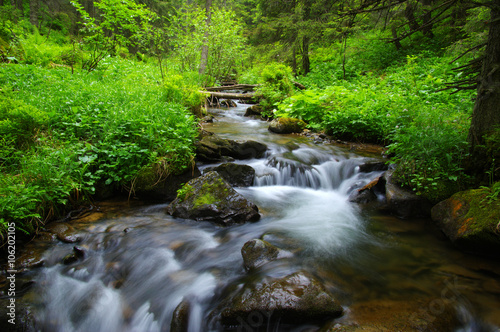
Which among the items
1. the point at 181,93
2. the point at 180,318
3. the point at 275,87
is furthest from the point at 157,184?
the point at 275,87

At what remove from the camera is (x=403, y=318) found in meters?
2.38

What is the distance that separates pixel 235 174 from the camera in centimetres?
562

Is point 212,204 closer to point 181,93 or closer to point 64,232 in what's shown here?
point 64,232

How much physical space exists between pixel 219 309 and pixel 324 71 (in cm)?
1597

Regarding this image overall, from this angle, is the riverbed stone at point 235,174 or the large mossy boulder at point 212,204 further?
the riverbed stone at point 235,174

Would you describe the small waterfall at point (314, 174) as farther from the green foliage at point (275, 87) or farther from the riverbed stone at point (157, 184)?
the green foliage at point (275, 87)

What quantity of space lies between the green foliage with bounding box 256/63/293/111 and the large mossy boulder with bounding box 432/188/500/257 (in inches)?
341

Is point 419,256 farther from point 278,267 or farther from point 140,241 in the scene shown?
point 140,241

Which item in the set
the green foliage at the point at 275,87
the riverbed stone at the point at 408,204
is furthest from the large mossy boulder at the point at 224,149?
the green foliage at the point at 275,87

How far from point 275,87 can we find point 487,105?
9.28 metres

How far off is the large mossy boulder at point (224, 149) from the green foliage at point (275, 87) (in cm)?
527

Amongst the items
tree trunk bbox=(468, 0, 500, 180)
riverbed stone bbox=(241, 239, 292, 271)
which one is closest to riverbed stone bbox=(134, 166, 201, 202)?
riverbed stone bbox=(241, 239, 292, 271)

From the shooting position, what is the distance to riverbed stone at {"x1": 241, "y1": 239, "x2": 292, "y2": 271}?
320 centimetres

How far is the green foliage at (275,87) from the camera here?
11.9 metres
